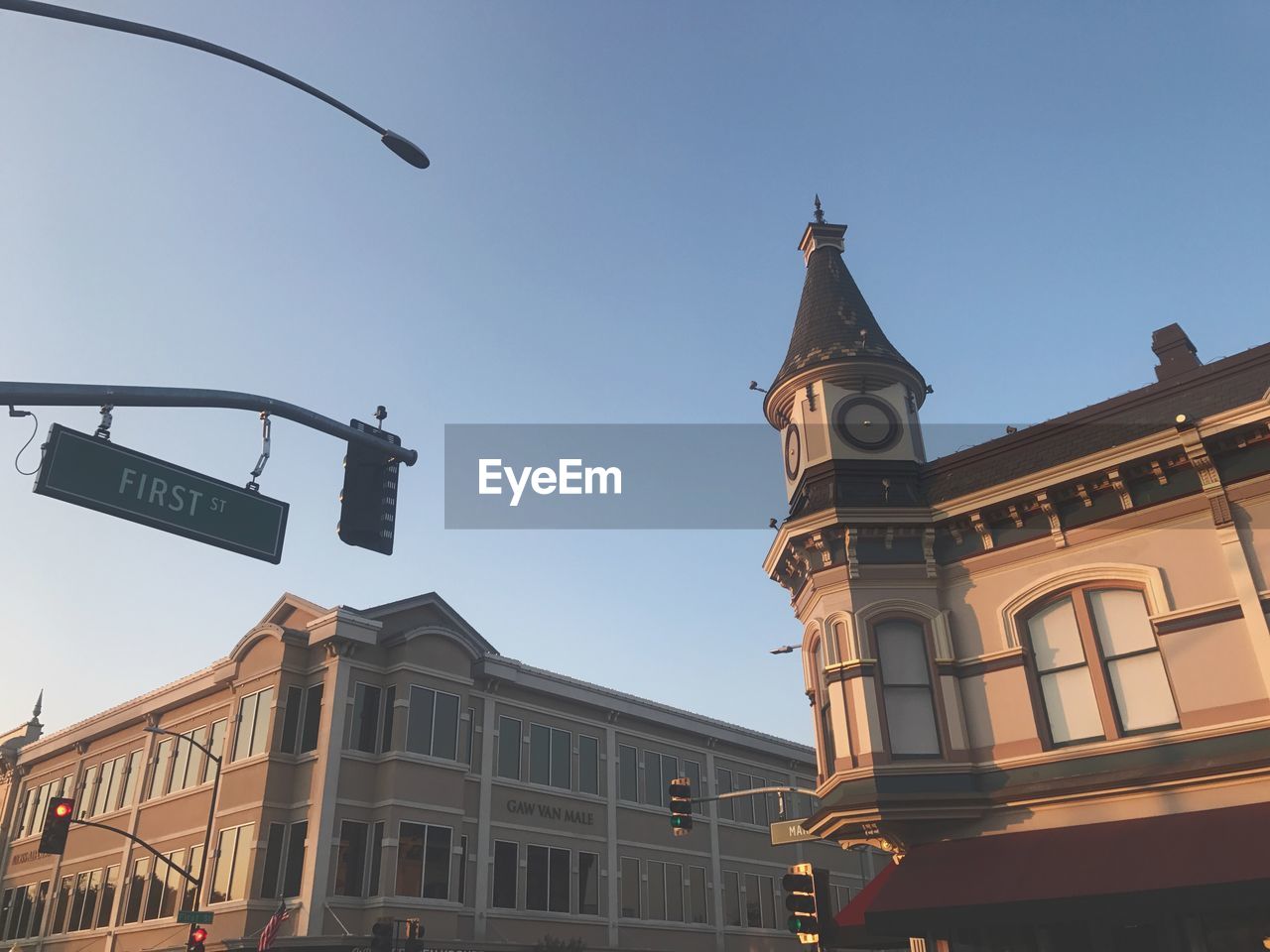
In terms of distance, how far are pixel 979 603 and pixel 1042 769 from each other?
3198mm

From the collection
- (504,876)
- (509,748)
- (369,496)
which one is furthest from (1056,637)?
(509,748)

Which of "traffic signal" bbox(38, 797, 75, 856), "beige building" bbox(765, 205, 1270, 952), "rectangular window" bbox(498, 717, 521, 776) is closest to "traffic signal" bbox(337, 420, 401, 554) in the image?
"beige building" bbox(765, 205, 1270, 952)

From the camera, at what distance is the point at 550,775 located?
37.9m

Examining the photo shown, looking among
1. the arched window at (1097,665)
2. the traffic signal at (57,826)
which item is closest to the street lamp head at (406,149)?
the arched window at (1097,665)

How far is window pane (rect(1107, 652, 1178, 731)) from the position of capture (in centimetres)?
1682

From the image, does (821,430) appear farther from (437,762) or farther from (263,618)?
(263,618)

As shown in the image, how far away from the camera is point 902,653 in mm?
19250

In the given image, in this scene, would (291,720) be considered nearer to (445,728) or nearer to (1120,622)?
(445,728)

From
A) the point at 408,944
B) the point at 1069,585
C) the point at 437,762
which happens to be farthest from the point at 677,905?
the point at 1069,585

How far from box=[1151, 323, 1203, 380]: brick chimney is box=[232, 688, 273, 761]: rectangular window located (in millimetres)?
27163

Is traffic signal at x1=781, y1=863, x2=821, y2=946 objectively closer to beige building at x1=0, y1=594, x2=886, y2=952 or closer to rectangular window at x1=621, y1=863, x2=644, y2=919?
beige building at x1=0, y1=594, x2=886, y2=952

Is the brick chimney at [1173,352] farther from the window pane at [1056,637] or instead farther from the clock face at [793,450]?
the clock face at [793,450]

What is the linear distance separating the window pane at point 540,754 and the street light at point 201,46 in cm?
2923

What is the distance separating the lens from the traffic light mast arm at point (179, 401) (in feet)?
31.1
